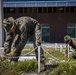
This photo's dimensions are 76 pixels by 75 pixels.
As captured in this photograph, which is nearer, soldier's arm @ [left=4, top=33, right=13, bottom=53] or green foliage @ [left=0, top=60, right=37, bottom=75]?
green foliage @ [left=0, top=60, right=37, bottom=75]

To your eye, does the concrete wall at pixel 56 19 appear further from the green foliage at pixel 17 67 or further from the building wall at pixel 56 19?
the green foliage at pixel 17 67

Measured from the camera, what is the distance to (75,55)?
15.4 meters

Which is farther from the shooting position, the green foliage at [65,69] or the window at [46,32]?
Answer: the window at [46,32]

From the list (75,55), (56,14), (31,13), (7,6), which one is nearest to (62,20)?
(56,14)

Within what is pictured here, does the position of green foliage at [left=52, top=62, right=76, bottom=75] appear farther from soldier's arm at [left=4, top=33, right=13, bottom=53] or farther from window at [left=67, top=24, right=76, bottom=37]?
window at [left=67, top=24, right=76, bottom=37]

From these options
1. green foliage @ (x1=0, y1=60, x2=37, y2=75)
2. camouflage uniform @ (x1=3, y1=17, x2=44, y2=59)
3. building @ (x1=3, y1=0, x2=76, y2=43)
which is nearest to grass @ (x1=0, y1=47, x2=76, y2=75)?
green foliage @ (x1=0, y1=60, x2=37, y2=75)

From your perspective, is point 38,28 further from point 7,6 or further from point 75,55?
point 7,6

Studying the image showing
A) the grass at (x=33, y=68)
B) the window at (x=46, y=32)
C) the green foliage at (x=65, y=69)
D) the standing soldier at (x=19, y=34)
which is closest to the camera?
the grass at (x=33, y=68)

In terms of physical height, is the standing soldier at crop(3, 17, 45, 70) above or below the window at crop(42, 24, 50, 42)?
above

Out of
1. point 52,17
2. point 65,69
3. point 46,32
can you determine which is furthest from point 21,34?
point 46,32

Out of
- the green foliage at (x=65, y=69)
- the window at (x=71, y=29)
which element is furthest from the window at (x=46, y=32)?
the green foliage at (x=65, y=69)

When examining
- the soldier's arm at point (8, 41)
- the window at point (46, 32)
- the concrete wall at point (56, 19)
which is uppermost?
the soldier's arm at point (8, 41)

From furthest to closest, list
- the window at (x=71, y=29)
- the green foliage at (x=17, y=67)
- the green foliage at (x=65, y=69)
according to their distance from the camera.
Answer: the window at (x=71, y=29) → the green foliage at (x=65, y=69) → the green foliage at (x=17, y=67)

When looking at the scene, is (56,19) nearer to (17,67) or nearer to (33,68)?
(33,68)
